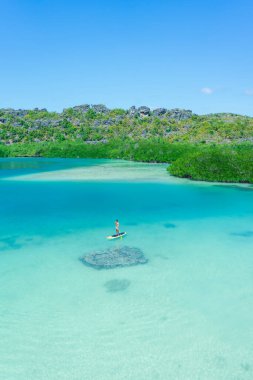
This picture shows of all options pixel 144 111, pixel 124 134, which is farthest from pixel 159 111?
pixel 124 134

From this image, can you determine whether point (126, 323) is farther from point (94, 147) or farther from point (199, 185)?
point (94, 147)

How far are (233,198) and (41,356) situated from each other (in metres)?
31.1

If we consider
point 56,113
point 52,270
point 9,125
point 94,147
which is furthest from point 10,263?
point 56,113

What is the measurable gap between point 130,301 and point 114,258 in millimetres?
4590

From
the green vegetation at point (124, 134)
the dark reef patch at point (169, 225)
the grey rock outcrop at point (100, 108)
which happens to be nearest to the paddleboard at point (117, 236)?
the dark reef patch at point (169, 225)

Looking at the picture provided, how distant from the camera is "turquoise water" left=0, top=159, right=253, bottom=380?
10.5 m

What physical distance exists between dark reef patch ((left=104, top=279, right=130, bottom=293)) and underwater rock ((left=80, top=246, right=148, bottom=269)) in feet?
5.32

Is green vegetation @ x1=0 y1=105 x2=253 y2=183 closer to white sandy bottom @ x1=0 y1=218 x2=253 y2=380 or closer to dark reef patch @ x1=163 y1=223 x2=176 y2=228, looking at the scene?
dark reef patch @ x1=163 y1=223 x2=176 y2=228

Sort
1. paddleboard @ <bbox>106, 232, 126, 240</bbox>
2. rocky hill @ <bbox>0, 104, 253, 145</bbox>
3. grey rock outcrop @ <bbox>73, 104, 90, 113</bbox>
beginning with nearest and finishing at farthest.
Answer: paddleboard @ <bbox>106, 232, 126, 240</bbox>, rocky hill @ <bbox>0, 104, 253, 145</bbox>, grey rock outcrop @ <bbox>73, 104, 90, 113</bbox>

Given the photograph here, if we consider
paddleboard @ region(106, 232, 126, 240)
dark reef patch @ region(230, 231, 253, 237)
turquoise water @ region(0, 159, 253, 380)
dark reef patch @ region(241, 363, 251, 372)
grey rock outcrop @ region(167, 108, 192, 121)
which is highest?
grey rock outcrop @ region(167, 108, 192, 121)

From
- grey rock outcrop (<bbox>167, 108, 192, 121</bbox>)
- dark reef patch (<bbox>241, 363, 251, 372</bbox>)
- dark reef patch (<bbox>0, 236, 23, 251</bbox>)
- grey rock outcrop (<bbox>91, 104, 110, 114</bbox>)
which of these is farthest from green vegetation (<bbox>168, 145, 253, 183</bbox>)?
grey rock outcrop (<bbox>91, 104, 110, 114</bbox>)

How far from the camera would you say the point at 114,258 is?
60.7 feet

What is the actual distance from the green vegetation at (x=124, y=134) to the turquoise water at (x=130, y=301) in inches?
1282

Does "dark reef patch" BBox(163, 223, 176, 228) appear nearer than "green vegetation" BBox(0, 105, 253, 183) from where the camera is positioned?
Yes
